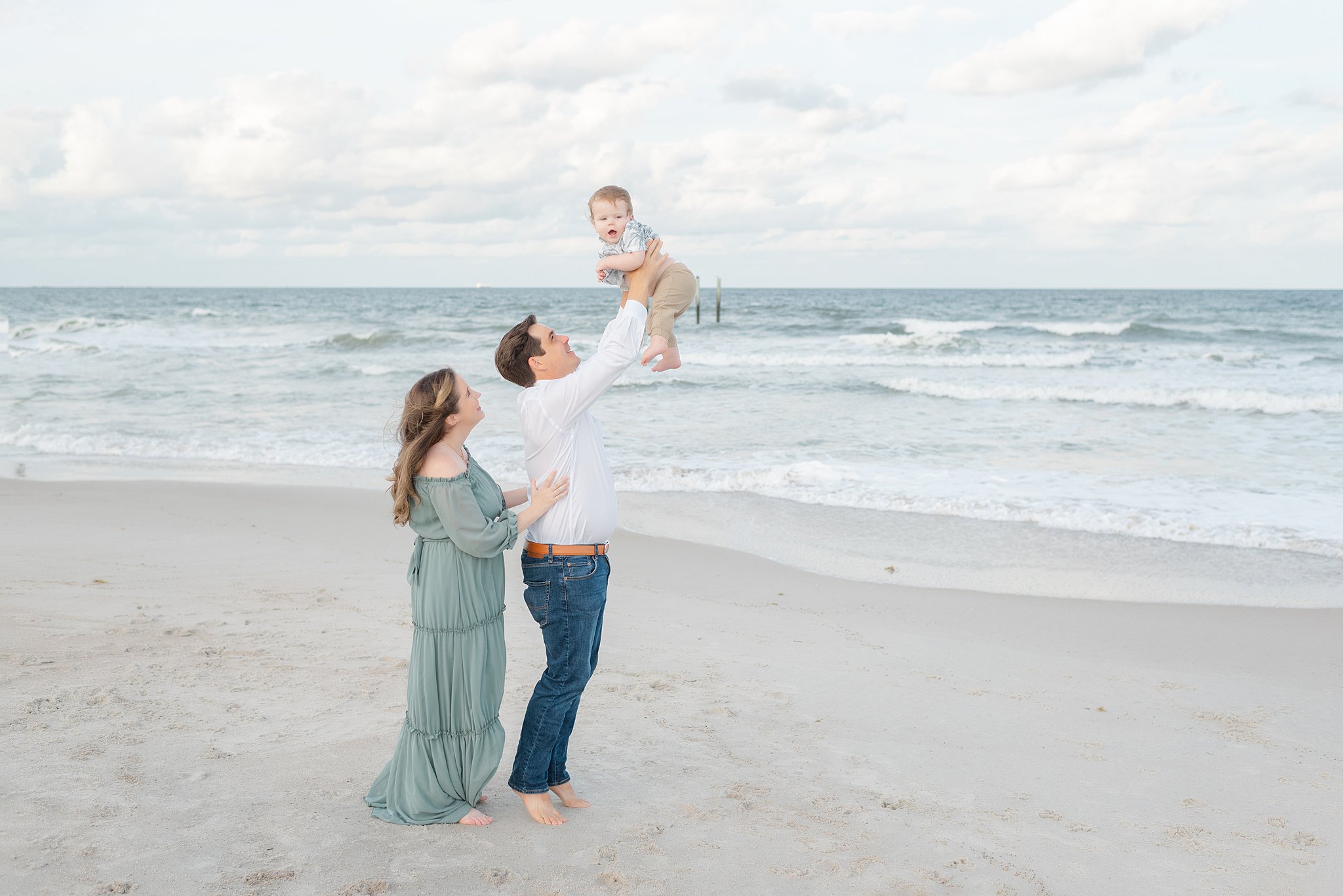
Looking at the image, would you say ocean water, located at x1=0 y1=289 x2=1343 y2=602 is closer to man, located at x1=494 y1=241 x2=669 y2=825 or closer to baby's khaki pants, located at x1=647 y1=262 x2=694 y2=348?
man, located at x1=494 y1=241 x2=669 y2=825

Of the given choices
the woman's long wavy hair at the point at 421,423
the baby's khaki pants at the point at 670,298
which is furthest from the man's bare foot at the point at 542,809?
the baby's khaki pants at the point at 670,298

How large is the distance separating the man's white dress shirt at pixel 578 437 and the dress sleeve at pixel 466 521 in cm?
13

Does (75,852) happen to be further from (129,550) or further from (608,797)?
(129,550)

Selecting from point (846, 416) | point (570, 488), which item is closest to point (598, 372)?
point (570, 488)

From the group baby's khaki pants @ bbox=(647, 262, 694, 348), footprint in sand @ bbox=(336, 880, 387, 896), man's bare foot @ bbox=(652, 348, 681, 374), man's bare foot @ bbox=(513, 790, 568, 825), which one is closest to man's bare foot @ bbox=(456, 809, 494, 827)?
man's bare foot @ bbox=(513, 790, 568, 825)

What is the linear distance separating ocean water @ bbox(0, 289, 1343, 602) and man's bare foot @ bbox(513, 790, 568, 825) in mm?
1443

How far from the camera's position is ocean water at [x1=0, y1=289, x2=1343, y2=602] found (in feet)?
31.6

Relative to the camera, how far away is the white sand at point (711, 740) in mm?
3141

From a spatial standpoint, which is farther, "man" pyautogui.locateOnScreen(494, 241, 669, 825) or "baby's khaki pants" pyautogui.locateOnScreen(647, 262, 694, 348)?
"baby's khaki pants" pyautogui.locateOnScreen(647, 262, 694, 348)

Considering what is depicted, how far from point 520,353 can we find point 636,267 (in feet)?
1.97

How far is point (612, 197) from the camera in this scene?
3.86m

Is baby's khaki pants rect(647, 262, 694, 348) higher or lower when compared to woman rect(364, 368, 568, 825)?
higher

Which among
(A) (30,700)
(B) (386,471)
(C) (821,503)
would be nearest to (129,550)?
(A) (30,700)

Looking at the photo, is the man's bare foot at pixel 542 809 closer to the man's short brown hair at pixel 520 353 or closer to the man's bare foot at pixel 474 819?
the man's bare foot at pixel 474 819
